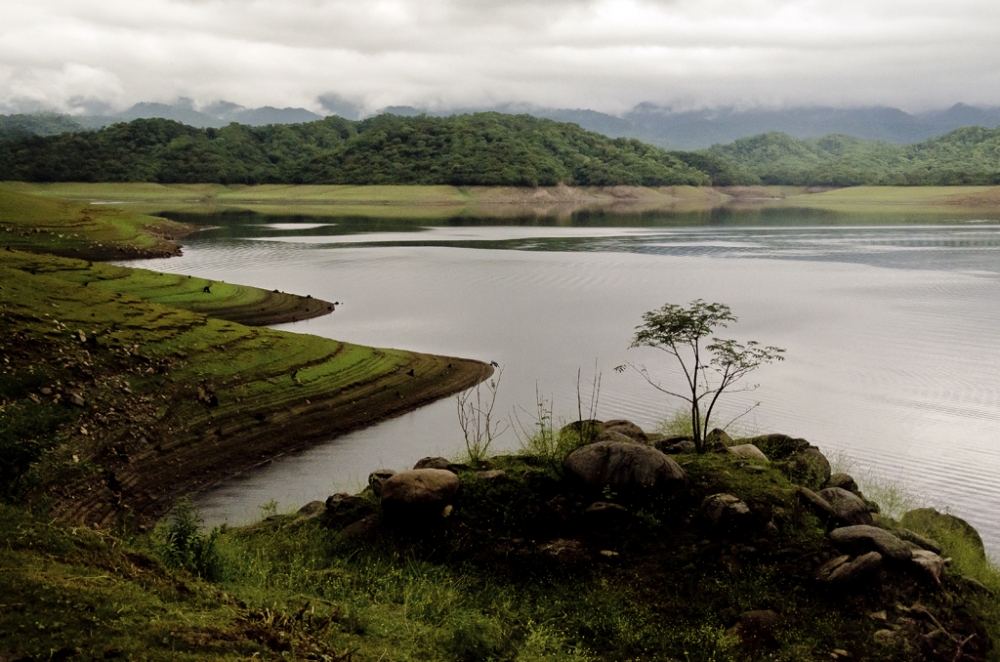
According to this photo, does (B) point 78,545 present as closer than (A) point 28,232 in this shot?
Yes

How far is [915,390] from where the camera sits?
2555cm

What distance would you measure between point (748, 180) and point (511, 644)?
203129 millimetres

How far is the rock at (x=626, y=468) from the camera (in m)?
13.1

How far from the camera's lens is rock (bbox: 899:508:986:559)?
1344 cm

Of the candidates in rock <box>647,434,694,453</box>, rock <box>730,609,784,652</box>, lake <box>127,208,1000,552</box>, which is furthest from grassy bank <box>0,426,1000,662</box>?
lake <box>127,208,1000,552</box>

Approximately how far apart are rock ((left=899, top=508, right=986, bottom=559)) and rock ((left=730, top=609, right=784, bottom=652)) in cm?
455

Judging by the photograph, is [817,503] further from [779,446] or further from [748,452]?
[779,446]

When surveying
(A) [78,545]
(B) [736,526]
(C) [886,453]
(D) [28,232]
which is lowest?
(C) [886,453]

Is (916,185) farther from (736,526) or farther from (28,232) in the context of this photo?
(736,526)

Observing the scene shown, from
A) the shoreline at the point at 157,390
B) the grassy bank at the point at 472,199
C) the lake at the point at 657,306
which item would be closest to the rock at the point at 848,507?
the lake at the point at 657,306

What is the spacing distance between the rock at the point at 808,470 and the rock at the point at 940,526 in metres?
1.45

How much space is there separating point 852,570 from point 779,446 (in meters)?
5.22

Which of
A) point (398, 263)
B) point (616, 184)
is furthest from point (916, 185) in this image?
point (398, 263)

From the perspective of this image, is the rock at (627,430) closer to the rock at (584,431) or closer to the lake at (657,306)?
the rock at (584,431)
